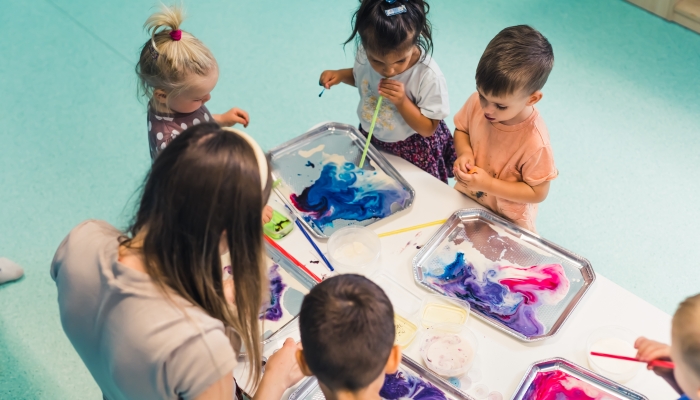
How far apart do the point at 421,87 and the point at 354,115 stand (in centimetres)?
154

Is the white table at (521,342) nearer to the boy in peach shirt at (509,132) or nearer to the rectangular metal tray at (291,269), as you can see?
the rectangular metal tray at (291,269)

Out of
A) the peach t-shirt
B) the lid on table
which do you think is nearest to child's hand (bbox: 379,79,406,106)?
the peach t-shirt

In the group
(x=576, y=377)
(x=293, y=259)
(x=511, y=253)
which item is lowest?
(x=293, y=259)

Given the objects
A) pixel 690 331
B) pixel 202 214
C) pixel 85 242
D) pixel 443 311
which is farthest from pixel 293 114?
pixel 690 331

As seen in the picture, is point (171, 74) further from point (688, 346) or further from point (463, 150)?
point (688, 346)

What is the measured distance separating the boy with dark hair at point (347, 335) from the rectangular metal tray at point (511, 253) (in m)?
0.51

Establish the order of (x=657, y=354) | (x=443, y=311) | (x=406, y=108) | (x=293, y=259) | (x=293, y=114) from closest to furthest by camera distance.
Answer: (x=657, y=354) < (x=443, y=311) < (x=293, y=259) < (x=406, y=108) < (x=293, y=114)

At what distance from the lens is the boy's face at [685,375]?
3.98 ft

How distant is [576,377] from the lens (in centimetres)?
150

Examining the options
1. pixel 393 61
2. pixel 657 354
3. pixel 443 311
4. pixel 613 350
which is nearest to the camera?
pixel 657 354

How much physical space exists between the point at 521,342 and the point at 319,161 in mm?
888

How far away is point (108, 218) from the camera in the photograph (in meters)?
3.03

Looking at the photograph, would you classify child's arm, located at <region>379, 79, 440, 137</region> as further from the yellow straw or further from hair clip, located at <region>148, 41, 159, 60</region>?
hair clip, located at <region>148, 41, 159, 60</region>

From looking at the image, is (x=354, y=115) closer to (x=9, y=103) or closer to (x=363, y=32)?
(x=363, y=32)
